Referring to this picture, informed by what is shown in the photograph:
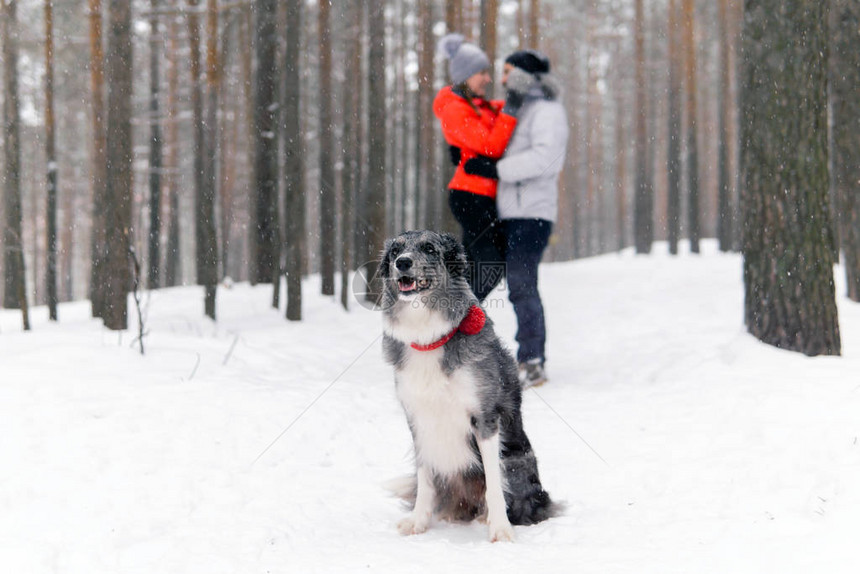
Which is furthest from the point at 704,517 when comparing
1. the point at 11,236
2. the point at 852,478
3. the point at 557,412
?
the point at 11,236

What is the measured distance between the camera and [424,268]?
3.52 metres

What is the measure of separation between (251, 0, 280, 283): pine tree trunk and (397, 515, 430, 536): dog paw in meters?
8.17

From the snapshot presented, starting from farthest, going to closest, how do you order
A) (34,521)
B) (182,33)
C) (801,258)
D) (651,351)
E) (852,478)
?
1. (182,33)
2. (651,351)
3. (801,258)
4. (852,478)
5. (34,521)

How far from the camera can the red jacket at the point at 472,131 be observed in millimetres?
5917

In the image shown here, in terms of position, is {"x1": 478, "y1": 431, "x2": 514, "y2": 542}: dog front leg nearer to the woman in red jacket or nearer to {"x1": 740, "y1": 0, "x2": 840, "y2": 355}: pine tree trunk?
the woman in red jacket

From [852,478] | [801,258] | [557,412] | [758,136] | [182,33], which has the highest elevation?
[182,33]

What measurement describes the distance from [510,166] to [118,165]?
203 inches

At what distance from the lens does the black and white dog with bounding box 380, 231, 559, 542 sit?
3.33 m

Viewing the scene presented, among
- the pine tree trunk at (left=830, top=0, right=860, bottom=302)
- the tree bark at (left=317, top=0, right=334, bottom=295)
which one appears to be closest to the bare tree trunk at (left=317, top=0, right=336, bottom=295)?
the tree bark at (left=317, top=0, right=334, bottom=295)

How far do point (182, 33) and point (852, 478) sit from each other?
2171cm

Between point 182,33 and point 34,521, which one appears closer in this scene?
point 34,521

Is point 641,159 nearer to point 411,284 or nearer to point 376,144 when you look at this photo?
point 376,144

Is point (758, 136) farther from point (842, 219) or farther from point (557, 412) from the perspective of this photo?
point (842, 219)

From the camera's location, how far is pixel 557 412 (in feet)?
18.4
